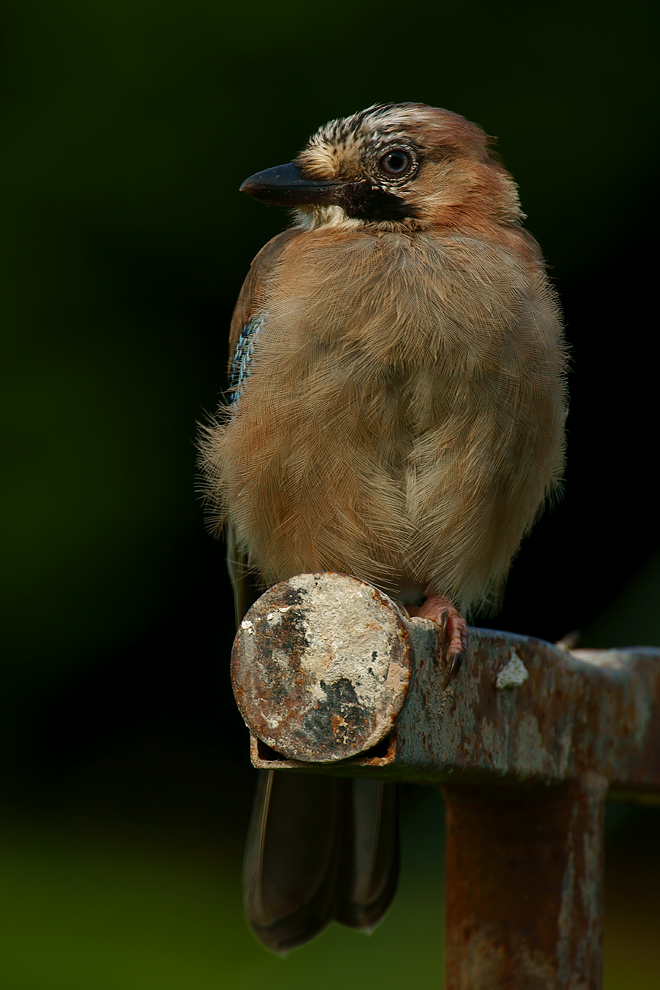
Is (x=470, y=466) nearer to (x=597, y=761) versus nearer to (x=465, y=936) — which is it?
(x=597, y=761)

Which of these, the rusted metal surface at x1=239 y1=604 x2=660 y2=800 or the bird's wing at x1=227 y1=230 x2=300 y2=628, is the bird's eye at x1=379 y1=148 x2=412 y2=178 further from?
the rusted metal surface at x1=239 y1=604 x2=660 y2=800

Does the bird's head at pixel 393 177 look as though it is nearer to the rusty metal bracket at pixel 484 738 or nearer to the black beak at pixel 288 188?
the black beak at pixel 288 188

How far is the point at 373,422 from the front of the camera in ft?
6.54

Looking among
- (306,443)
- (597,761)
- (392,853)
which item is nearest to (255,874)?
(392,853)

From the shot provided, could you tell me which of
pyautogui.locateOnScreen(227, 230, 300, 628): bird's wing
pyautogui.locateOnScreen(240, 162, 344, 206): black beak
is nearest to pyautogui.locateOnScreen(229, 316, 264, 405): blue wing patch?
pyautogui.locateOnScreen(227, 230, 300, 628): bird's wing

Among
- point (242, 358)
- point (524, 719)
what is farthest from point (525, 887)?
point (242, 358)

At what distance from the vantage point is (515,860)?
1768 mm

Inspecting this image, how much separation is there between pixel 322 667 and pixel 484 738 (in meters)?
0.38

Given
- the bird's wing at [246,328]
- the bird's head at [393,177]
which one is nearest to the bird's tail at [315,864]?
the bird's wing at [246,328]

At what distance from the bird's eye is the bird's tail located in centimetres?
137

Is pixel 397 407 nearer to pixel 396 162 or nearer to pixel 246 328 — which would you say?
pixel 246 328

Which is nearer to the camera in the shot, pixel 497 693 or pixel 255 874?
pixel 497 693

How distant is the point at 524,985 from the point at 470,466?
3.09 ft

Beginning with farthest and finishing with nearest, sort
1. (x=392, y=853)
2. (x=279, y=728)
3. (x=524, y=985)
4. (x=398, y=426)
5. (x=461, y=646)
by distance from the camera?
(x=392, y=853)
(x=398, y=426)
(x=524, y=985)
(x=461, y=646)
(x=279, y=728)
